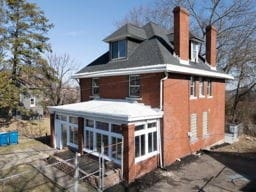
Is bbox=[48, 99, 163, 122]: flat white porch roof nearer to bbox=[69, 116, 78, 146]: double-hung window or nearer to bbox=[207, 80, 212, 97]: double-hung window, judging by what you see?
bbox=[69, 116, 78, 146]: double-hung window

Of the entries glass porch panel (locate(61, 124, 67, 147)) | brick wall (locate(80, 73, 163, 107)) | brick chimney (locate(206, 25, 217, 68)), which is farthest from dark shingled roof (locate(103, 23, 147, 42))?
glass porch panel (locate(61, 124, 67, 147))

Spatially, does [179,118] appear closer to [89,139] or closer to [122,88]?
[122,88]

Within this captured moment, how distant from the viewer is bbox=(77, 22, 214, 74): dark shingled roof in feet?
50.2

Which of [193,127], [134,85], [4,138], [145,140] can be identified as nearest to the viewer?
[145,140]

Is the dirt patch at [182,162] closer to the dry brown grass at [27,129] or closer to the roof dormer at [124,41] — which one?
the roof dormer at [124,41]

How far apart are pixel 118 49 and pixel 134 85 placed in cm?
417

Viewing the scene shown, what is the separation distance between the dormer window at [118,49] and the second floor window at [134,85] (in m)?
2.92

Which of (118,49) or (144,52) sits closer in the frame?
(144,52)

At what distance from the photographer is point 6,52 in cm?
2552

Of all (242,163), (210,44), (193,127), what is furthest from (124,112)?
(210,44)

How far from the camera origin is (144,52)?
55.0ft

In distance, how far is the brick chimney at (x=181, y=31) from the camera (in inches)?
607

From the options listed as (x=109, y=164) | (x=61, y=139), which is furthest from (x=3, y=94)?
(x=109, y=164)

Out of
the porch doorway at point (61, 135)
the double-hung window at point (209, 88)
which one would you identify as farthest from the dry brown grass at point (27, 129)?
the double-hung window at point (209, 88)
